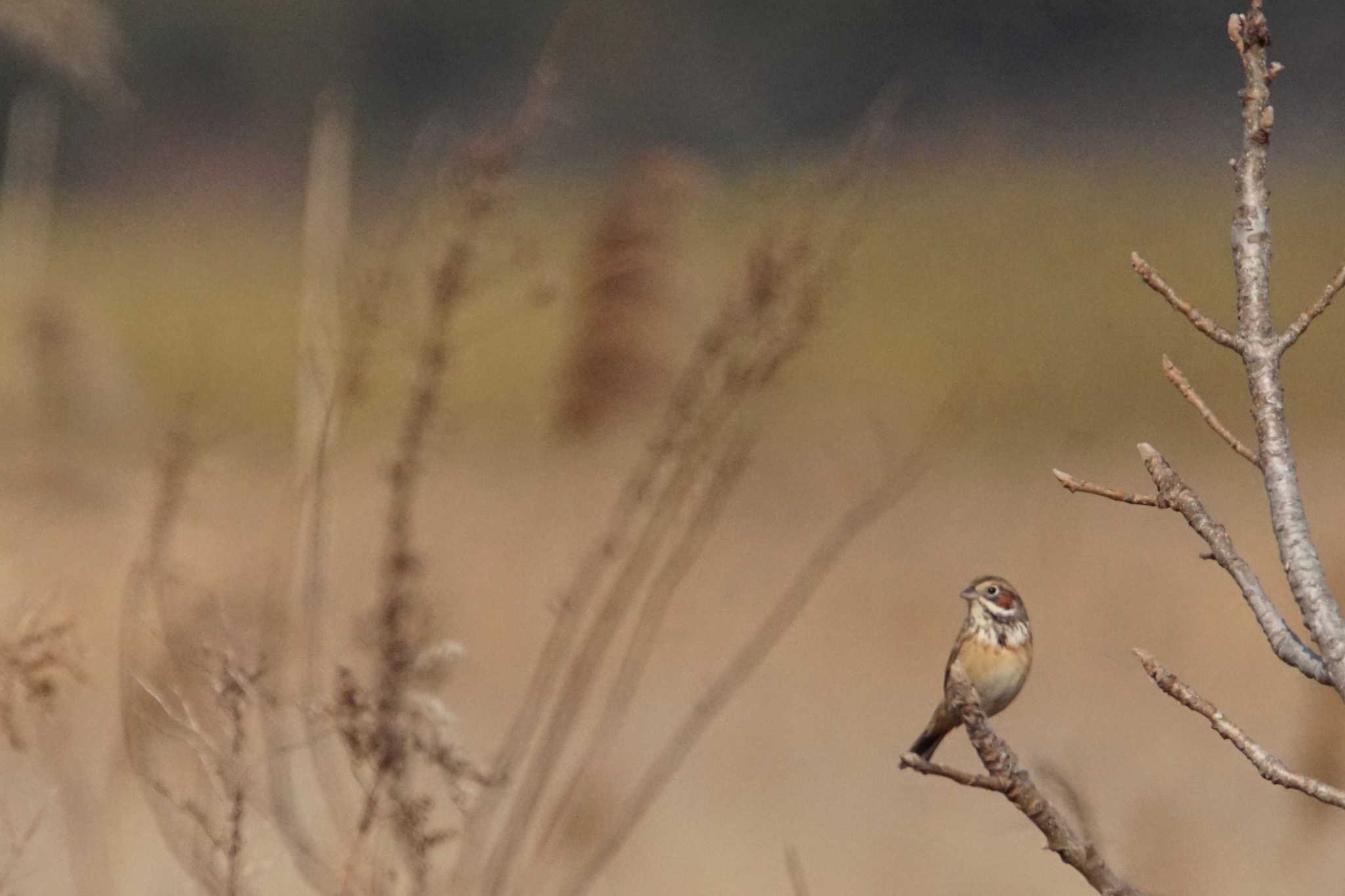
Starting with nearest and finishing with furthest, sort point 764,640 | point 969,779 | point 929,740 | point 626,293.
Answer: point 969,779 → point 929,740 → point 764,640 → point 626,293

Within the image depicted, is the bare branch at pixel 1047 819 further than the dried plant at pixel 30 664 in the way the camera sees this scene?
No

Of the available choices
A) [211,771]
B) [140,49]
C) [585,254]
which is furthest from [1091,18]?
[140,49]

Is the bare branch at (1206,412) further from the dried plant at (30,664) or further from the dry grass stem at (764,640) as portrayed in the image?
the dried plant at (30,664)

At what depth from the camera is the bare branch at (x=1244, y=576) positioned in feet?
3.43

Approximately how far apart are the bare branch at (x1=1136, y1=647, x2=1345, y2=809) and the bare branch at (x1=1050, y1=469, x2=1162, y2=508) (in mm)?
89

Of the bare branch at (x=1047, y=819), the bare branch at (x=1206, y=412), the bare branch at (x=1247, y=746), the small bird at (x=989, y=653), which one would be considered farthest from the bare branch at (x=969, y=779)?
the small bird at (x=989, y=653)

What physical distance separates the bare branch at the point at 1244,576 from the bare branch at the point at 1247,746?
51 millimetres

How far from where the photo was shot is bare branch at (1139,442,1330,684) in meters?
1.05

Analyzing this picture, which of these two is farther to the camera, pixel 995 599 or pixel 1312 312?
pixel 995 599

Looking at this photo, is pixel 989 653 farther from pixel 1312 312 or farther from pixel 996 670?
pixel 1312 312

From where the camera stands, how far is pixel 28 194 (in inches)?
123

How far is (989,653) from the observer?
172 centimetres

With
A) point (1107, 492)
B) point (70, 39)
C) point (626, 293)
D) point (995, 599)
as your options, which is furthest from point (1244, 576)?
point (626, 293)

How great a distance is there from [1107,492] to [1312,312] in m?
0.17
